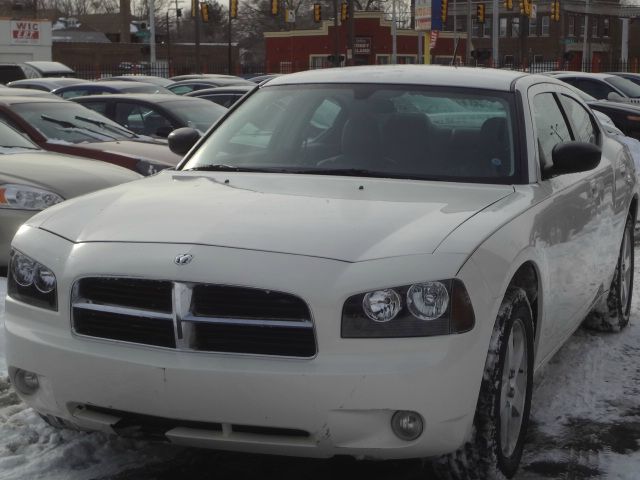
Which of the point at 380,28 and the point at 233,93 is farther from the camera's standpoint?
the point at 380,28

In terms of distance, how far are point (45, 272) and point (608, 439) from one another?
2.43 m

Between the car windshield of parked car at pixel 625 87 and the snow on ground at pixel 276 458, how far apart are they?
17134 millimetres

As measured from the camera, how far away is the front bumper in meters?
3.31

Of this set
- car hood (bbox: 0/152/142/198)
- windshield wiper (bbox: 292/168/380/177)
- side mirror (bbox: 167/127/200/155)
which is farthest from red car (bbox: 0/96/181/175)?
windshield wiper (bbox: 292/168/380/177)

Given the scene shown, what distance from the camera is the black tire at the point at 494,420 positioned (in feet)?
11.8

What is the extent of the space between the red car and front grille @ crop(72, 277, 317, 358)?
652 centimetres

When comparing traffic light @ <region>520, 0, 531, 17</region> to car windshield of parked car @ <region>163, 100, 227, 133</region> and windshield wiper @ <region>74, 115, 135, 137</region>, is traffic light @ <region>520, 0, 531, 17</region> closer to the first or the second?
car windshield of parked car @ <region>163, 100, 227, 133</region>

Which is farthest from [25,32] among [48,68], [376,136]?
[376,136]

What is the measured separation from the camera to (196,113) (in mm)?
13055

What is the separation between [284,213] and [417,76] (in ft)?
5.26

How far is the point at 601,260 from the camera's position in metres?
5.53

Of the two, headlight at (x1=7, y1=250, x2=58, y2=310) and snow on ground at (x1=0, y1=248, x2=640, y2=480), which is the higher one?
headlight at (x1=7, y1=250, x2=58, y2=310)

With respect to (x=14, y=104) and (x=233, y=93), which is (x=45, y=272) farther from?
(x=233, y=93)

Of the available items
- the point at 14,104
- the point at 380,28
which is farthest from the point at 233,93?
the point at 380,28
